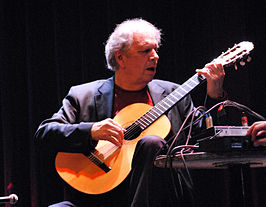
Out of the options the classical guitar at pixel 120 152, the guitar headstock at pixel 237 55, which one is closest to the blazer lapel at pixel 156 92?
the classical guitar at pixel 120 152

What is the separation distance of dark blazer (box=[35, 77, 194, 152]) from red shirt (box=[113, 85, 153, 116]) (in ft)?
0.15

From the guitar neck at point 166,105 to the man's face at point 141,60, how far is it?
330 mm

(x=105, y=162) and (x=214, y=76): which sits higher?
(x=214, y=76)

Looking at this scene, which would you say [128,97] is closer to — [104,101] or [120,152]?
[104,101]

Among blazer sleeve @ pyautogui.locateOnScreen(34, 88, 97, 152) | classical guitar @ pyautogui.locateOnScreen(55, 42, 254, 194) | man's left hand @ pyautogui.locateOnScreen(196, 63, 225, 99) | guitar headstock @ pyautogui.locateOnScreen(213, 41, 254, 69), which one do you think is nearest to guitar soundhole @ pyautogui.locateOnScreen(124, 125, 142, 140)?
classical guitar @ pyautogui.locateOnScreen(55, 42, 254, 194)

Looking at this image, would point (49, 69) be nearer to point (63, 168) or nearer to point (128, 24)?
point (128, 24)

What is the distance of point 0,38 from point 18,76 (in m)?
0.31

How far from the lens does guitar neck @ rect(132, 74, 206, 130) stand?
1878 mm

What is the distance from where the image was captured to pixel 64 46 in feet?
9.07

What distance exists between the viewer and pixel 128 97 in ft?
7.36

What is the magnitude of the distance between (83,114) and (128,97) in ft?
0.99

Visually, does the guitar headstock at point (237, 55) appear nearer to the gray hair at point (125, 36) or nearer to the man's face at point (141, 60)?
the man's face at point (141, 60)

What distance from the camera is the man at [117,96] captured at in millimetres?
1846

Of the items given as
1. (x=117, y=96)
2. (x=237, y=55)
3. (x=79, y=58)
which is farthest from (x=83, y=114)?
(x=237, y=55)
